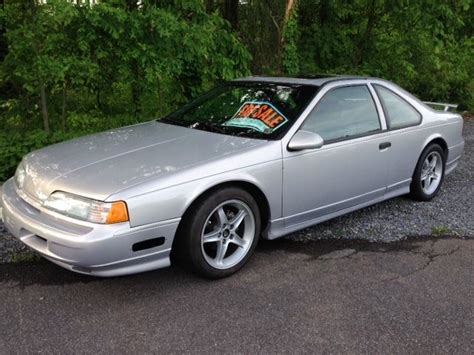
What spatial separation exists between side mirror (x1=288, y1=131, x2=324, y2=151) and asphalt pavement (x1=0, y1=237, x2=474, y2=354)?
89 centimetres

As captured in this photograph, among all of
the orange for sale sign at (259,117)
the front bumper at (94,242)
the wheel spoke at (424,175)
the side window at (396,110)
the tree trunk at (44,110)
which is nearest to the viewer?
the front bumper at (94,242)

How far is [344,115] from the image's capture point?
4301 millimetres

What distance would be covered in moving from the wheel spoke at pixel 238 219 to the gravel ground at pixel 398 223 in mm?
852

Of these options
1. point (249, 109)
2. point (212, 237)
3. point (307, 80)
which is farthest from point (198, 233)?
point (307, 80)

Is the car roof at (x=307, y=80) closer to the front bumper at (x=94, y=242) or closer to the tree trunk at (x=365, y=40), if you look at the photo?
the front bumper at (x=94, y=242)

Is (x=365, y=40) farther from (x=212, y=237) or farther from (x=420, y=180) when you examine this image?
(x=212, y=237)

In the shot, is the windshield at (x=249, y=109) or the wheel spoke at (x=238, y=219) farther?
the windshield at (x=249, y=109)

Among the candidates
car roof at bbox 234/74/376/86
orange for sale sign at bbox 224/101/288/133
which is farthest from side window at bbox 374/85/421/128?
orange for sale sign at bbox 224/101/288/133

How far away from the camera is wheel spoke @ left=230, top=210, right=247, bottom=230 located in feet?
11.8

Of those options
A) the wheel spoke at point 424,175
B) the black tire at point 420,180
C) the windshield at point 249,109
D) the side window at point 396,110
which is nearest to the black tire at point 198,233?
the windshield at point 249,109

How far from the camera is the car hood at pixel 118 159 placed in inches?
124

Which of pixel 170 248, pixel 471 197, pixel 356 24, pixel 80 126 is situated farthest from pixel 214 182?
pixel 356 24

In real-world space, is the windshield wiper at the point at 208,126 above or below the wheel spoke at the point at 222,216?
above

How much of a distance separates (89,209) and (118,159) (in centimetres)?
59
